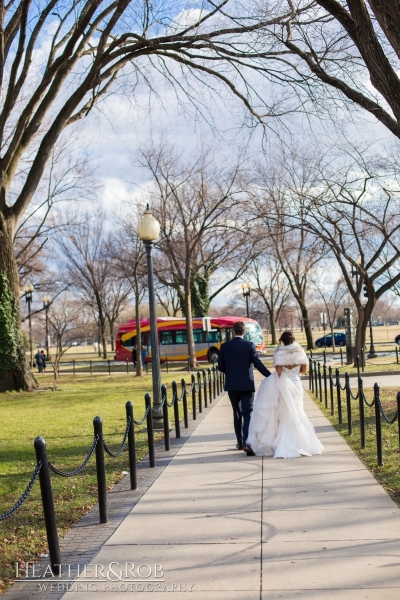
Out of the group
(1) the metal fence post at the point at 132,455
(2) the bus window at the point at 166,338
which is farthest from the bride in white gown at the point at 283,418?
(2) the bus window at the point at 166,338

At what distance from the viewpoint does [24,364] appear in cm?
2442

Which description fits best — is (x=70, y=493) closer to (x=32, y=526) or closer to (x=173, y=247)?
(x=32, y=526)

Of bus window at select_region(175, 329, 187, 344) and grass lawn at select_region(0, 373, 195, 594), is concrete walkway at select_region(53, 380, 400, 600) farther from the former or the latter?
bus window at select_region(175, 329, 187, 344)

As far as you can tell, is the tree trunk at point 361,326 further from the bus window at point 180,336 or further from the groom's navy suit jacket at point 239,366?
the bus window at point 180,336

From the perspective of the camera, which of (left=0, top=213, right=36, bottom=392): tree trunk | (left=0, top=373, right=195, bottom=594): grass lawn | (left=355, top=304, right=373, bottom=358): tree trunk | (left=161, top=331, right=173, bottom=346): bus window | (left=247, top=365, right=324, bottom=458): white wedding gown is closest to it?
(left=0, top=373, right=195, bottom=594): grass lawn

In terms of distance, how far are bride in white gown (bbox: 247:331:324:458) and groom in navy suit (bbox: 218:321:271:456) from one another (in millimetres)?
223

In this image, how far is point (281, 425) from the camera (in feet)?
34.1

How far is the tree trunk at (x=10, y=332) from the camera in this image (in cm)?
2386

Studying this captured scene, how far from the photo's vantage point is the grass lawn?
22.2ft

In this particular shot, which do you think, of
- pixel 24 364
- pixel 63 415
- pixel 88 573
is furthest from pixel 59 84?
pixel 88 573

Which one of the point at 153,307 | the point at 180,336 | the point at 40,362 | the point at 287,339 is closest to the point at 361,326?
the point at 153,307

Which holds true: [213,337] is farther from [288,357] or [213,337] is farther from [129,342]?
[288,357]

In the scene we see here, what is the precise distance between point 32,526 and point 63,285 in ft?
178

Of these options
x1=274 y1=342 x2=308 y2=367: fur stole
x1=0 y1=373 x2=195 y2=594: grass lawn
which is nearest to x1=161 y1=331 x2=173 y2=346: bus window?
x1=0 y1=373 x2=195 y2=594: grass lawn
